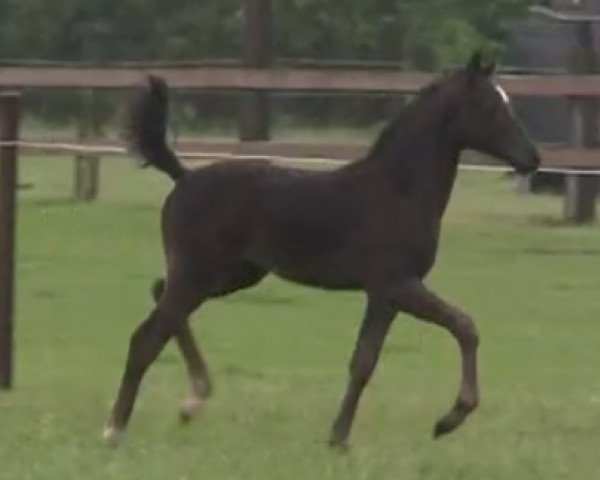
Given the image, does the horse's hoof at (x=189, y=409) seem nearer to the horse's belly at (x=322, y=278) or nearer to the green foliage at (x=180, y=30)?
the horse's belly at (x=322, y=278)

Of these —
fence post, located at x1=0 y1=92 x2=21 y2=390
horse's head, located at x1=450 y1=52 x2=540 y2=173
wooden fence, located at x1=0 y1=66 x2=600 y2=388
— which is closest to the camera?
horse's head, located at x1=450 y1=52 x2=540 y2=173

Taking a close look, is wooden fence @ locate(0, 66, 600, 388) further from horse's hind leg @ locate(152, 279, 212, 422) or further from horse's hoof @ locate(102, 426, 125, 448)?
horse's hoof @ locate(102, 426, 125, 448)

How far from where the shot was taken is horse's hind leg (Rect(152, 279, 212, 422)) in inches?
356

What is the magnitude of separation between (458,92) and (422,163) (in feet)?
0.99

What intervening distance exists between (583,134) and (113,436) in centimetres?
1205

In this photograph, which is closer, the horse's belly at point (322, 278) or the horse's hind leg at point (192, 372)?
the horse's belly at point (322, 278)

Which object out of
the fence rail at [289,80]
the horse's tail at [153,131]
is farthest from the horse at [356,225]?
the fence rail at [289,80]

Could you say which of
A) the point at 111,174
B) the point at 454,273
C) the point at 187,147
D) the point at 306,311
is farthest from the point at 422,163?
the point at 111,174

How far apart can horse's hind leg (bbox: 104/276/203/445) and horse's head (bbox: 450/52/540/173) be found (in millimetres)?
1208

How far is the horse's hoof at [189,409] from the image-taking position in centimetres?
902

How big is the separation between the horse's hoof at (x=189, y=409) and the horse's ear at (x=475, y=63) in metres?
1.82

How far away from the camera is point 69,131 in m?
28.7

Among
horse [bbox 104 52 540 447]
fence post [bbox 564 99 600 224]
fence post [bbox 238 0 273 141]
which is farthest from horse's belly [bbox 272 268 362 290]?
fence post [bbox 564 99 600 224]

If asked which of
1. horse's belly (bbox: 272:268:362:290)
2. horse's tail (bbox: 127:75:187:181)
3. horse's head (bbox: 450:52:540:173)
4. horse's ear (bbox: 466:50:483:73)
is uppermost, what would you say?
horse's ear (bbox: 466:50:483:73)
